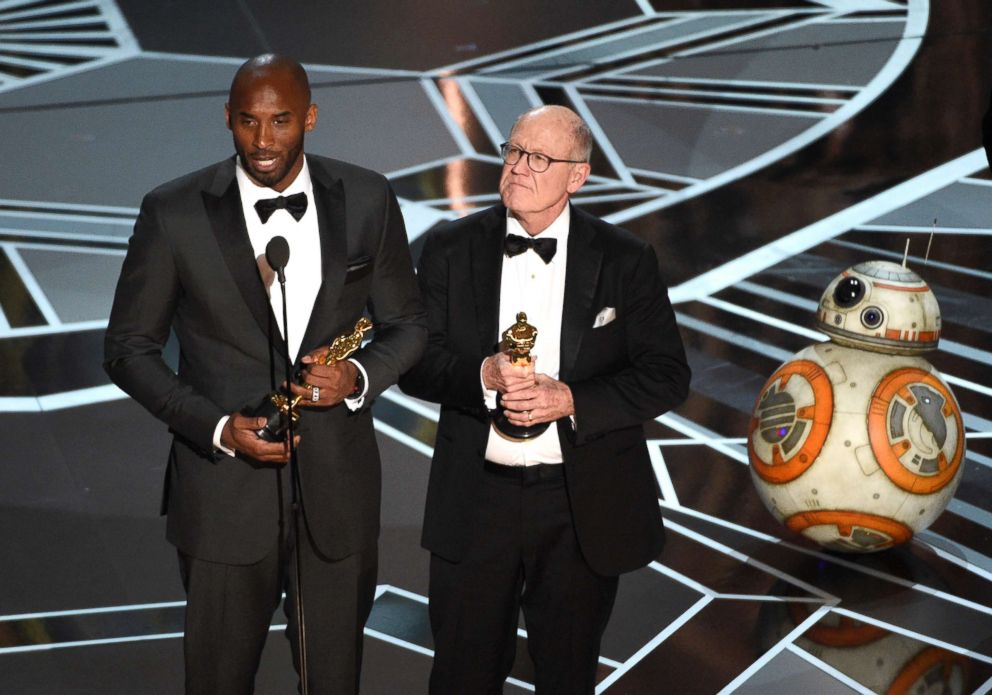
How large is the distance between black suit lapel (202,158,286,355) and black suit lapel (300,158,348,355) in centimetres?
9

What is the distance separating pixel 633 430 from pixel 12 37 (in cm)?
860

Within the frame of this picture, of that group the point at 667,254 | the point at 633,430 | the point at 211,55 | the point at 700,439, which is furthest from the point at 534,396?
the point at 211,55

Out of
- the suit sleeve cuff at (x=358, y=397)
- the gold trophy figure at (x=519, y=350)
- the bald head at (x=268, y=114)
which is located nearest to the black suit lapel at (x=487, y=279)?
the gold trophy figure at (x=519, y=350)

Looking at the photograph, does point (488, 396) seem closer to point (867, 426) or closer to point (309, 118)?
point (309, 118)

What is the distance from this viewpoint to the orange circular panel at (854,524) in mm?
4762

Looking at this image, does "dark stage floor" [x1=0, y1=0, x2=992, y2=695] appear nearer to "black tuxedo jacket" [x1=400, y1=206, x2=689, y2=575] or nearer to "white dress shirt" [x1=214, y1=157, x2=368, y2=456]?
"black tuxedo jacket" [x1=400, y1=206, x2=689, y2=575]

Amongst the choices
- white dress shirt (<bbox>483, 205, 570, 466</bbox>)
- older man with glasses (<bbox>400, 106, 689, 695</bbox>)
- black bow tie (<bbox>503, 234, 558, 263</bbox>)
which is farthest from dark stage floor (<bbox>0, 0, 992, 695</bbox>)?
black bow tie (<bbox>503, 234, 558, 263</bbox>)

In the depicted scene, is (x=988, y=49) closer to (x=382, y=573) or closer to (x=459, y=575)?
(x=382, y=573)

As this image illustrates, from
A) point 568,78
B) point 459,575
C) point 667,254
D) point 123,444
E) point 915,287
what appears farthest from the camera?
point 568,78

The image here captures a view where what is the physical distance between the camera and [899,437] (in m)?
4.68

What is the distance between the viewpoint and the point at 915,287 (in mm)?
4781

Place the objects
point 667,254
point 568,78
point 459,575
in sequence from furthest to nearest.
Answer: point 568,78
point 667,254
point 459,575

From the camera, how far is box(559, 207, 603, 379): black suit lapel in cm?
336

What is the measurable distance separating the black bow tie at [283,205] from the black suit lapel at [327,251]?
75 millimetres
